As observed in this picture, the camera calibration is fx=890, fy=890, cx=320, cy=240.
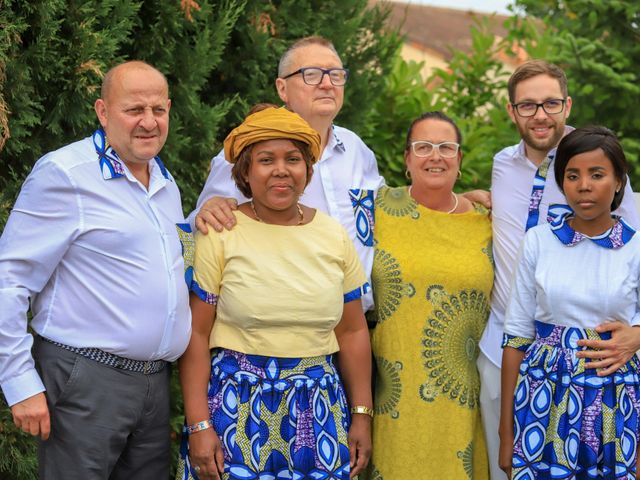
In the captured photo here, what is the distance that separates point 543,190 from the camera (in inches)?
154

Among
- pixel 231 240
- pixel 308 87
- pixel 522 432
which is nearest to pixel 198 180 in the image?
pixel 308 87

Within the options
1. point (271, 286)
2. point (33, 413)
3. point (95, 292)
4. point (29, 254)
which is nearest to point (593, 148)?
point (271, 286)

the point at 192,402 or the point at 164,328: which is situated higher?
the point at 164,328

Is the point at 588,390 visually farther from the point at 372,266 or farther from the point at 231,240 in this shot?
the point at 231,240

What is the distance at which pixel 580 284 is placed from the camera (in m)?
3.43

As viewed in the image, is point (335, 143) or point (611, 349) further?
point (335, 143)

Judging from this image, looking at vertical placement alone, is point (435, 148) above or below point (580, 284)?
above

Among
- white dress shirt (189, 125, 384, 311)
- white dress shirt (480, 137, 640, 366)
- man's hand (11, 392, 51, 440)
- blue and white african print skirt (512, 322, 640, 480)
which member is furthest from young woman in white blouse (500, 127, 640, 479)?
man's hand (11, 392, 51, 440)

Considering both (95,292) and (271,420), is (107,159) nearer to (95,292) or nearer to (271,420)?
(95,292)

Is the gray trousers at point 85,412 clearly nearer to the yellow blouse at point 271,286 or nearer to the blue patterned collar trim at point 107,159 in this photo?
the yellow blouse at point 271,286

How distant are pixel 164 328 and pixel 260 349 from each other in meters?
0.37

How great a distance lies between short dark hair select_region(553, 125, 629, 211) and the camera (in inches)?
136

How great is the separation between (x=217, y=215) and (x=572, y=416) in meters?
1.56

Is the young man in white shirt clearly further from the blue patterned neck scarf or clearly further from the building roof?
the building roof
